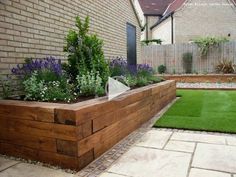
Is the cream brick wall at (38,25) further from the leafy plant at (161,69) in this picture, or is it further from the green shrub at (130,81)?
the leafy plant at (161,69)


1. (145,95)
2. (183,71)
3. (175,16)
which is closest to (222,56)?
(183,71)

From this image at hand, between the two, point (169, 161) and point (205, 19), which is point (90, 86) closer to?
point (169, 161)

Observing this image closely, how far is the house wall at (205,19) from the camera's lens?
19.0 metres

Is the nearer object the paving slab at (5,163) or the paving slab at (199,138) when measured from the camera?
the paving slab at (5,163)

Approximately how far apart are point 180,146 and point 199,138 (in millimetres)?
471

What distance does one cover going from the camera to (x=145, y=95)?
4543 millimetres

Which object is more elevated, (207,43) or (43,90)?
(207,43)

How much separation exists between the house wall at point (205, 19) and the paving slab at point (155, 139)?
16.6 metres

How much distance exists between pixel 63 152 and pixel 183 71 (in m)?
12.7

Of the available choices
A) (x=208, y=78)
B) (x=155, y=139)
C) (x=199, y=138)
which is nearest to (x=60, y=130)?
(x=155, y=139)

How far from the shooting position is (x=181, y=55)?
1435 centimetres

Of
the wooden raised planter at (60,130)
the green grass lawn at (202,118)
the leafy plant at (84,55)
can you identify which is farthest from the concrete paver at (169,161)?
the leafy plant at (84,55)

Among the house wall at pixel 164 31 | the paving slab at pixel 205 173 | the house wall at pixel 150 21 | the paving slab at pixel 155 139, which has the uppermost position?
the house wall at pixel 150 21

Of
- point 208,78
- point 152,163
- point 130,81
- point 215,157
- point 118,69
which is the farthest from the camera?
point 208,78
